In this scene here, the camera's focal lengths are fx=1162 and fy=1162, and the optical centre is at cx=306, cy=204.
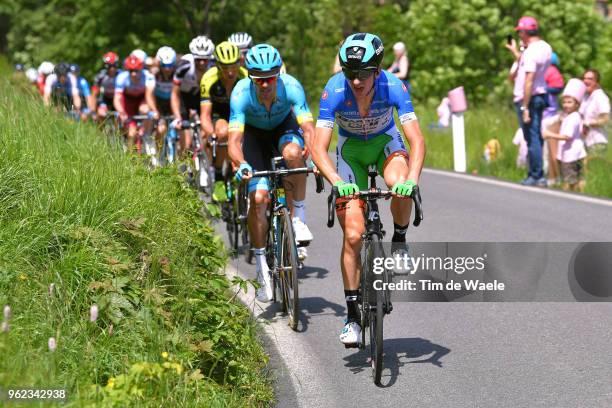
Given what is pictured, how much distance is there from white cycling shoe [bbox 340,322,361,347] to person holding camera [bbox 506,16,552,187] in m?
8.60

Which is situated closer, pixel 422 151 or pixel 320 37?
pixel 422 151

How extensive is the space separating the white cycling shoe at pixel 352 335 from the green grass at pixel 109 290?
0.58m

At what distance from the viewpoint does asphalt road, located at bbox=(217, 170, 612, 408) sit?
6.79 metres

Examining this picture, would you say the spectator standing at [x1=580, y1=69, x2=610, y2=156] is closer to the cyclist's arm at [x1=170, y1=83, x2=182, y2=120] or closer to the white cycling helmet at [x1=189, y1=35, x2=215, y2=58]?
the white cycling helmet at [x1=189, y1=35, x2=215, y2=58]

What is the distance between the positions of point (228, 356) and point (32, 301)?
1209 mm

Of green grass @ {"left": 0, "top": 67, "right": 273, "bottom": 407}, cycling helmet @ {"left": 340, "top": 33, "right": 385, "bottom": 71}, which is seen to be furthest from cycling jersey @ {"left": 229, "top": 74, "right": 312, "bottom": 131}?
cycling helmet @ {"left": 340, "top": 33, "right": 385, "bottom": 71}

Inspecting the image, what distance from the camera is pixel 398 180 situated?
780 centimetres

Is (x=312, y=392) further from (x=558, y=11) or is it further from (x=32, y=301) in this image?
(x=558, y=11)

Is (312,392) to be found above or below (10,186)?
below

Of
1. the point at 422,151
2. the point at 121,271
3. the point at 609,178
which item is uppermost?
the point at 422,151

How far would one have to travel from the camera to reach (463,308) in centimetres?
907

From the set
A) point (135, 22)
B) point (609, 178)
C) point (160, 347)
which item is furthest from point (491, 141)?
point (135, 22)

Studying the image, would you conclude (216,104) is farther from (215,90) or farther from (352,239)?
(352,239)

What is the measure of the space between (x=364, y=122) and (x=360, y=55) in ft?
2.61
